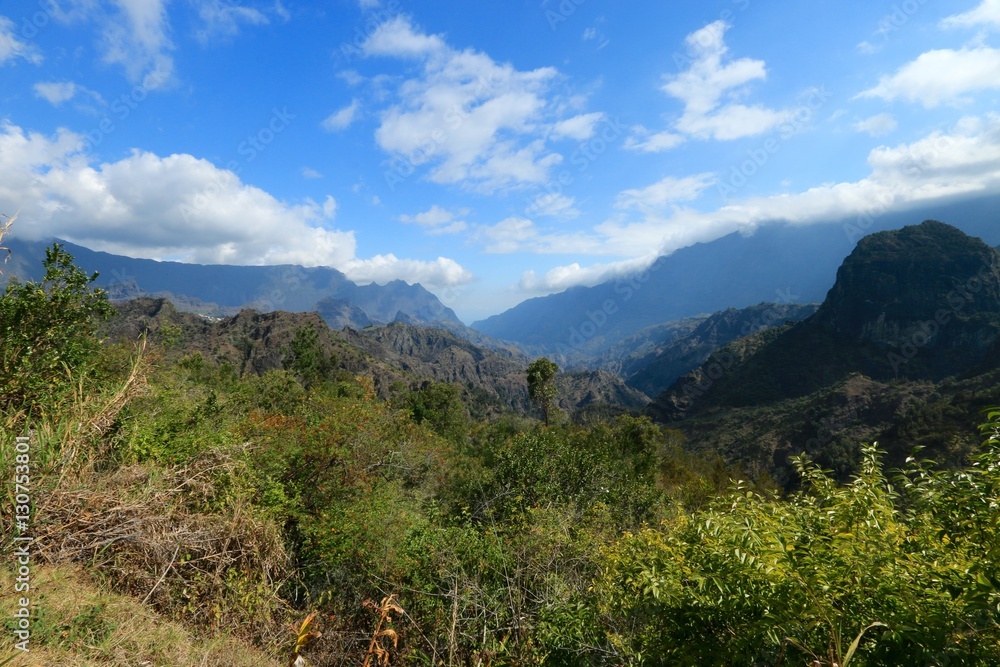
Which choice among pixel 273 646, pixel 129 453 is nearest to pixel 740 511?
pixel 273 646

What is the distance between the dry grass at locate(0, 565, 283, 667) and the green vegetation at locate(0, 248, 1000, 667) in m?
0.03

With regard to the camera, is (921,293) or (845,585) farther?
(921,293)

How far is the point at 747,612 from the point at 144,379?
9.49 meters

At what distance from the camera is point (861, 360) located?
150500 mm

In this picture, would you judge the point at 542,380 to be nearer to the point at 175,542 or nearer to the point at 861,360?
the point at 175,542

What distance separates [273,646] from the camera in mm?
6516

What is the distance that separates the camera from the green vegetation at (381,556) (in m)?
3.05

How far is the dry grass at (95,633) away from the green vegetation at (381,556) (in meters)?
0.03

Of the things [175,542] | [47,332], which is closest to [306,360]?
[47,332]

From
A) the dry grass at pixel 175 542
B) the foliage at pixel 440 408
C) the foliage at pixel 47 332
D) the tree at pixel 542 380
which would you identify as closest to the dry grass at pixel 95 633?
the dry grass at pixel 175 542

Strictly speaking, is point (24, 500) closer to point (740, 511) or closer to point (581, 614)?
point (581, 614)

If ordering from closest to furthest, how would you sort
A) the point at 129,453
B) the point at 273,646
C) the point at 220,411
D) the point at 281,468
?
the point at 273,646
the point at 129,453
the point at 281,468
the point at 220,411

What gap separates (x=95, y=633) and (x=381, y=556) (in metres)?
5.11

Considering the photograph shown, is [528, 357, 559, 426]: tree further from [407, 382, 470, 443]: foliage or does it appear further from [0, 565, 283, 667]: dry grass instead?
[0, 565, 283, 667]: dry grass
